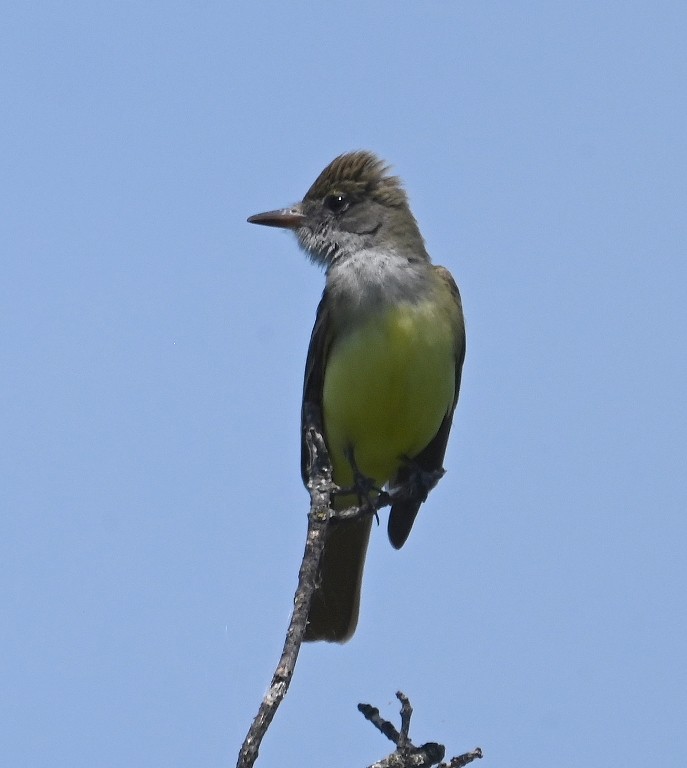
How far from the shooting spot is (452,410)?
7.78m

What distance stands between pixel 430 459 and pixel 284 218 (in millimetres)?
1801

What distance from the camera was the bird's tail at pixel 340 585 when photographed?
7.77m

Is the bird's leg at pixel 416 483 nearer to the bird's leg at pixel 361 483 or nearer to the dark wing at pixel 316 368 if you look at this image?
the bird's leg at pixel 361 483

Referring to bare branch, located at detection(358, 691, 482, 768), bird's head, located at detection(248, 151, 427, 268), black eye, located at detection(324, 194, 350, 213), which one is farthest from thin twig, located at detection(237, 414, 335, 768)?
black eye, located at detection(324, 194, 350, 213)

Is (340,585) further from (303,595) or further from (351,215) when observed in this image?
(303,595)

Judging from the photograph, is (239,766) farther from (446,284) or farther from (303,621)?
(446,284)

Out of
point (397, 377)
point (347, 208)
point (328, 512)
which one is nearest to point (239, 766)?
point (328, 512)

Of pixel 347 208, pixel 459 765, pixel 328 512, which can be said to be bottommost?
pixel 459 765

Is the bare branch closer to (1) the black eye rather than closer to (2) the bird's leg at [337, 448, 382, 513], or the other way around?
(2) the bird's leg at [337, 448, 382, 513]

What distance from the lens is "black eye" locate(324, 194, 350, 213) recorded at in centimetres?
806

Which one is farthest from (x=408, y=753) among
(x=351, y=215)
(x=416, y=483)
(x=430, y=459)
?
(x=351, y=215)

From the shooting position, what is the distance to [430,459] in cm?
792

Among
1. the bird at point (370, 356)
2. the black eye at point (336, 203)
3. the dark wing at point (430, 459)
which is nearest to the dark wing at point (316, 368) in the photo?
the bird at point (370, 356)

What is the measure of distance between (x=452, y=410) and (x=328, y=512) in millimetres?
2962
